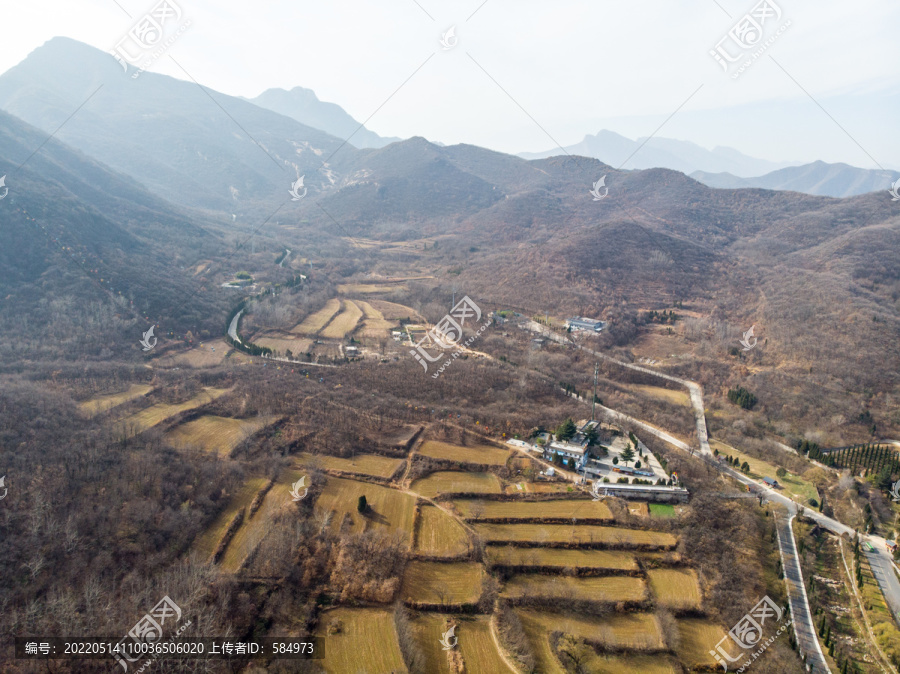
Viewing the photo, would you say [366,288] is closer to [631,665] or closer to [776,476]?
[776,476]

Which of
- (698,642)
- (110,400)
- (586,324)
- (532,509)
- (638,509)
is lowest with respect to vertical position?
(110,400)

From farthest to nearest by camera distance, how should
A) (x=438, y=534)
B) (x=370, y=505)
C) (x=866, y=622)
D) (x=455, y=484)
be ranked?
(x=455, y=484) < (x=370, y=505) < (x=438, y=534) < (x=866, y=622)

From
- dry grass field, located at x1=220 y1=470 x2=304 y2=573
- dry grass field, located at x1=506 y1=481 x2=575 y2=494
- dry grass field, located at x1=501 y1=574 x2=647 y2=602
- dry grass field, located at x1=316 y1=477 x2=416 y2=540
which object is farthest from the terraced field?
dry grass field, located at x1=220 y1=470 x2=304 y2=573

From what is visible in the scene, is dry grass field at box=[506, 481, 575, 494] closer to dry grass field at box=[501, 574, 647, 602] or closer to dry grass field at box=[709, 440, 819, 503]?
dry grass field at box=[501, 574, 647, 602]

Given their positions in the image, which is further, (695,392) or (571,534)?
(695,392)

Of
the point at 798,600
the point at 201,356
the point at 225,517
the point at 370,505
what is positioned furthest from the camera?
the point at 201,356

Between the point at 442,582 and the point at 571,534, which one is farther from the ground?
the point at 571,534

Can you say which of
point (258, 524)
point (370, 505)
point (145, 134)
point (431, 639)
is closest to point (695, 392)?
point (370, 505)
